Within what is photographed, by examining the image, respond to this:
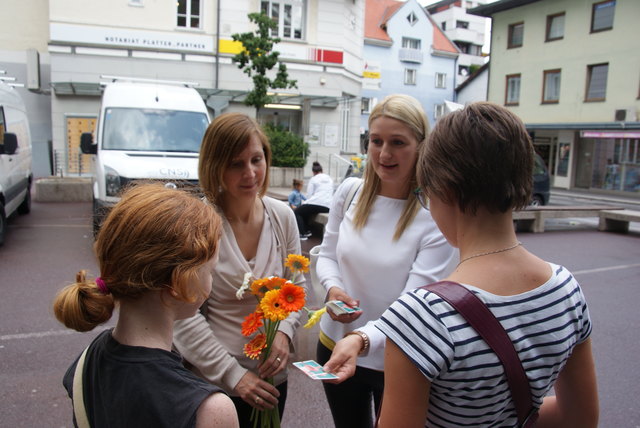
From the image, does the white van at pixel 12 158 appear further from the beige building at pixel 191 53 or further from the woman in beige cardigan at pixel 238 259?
the beige building at pixel 191 53

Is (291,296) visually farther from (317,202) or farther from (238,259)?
(317,202)

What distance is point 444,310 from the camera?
43.1 inches

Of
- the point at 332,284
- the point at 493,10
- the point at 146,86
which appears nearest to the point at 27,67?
the point at 146,86

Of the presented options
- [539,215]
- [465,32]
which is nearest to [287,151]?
[539,215]

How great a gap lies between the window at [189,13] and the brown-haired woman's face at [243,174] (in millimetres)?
21012

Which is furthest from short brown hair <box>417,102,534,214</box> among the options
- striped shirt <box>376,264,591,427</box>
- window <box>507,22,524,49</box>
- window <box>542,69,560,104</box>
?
window <box>507,22,524,49</box>

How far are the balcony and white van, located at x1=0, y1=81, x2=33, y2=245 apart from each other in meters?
35.5

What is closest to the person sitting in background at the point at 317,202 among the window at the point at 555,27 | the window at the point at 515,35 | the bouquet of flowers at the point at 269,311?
the bouquet of flowers at the point at 269,311

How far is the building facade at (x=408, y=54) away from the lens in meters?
42.2

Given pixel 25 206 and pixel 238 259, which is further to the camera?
pixel 25 206

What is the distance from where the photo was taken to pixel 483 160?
1.18 metres

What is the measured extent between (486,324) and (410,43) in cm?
4562

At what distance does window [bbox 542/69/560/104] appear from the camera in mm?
27781

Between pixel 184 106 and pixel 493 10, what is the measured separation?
87.6 ft
